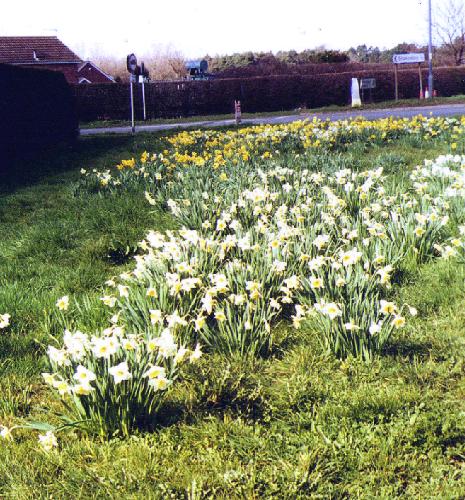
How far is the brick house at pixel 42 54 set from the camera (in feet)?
141

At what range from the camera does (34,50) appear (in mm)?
43938

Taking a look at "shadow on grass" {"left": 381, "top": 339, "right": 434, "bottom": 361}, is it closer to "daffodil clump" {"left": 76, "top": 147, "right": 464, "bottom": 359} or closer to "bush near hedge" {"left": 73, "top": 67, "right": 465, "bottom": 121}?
"daffodil clump" {"left": 76, "top": 147, "right": 464, "bottom": 359}

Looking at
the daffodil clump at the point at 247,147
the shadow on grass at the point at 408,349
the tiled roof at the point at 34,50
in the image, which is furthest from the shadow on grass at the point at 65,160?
the tiled roof at the point at 34,50

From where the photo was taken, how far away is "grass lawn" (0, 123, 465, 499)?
7.38 ft

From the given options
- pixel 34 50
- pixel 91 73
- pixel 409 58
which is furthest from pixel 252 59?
pixel 409 58

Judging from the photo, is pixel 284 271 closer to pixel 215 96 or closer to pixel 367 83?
pixel 367 83

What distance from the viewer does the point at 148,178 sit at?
735 centimetres

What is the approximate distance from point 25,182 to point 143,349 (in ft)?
23.0

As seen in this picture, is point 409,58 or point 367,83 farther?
point 409,58

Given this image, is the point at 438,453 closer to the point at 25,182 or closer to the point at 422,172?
the point at 422,172

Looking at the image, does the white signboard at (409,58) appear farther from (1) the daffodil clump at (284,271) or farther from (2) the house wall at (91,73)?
(2) the house wall at (91,73)

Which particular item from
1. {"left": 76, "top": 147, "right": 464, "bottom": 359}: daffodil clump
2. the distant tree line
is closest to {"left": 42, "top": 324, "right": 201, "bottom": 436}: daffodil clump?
{"left": 76, "top": 147, "right": 464, "bottom": 359}: daffodil clump

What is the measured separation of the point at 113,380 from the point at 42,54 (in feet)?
150

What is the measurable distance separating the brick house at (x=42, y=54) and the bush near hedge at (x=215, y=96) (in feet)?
52.0
